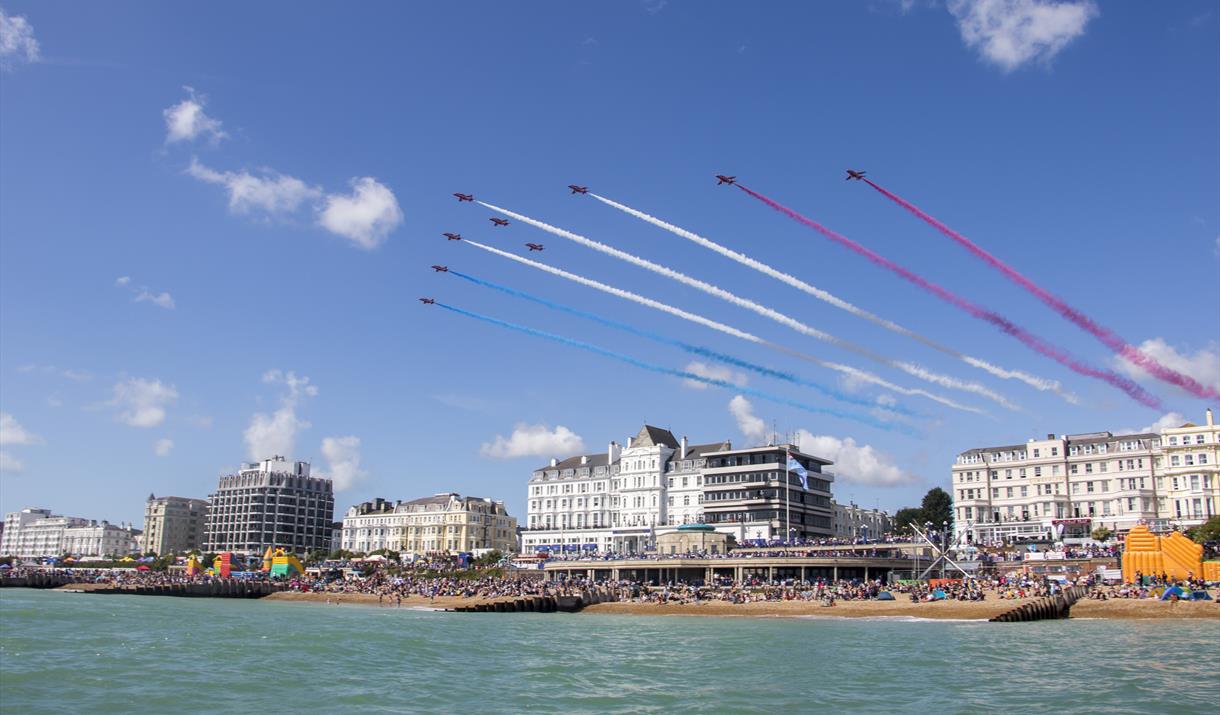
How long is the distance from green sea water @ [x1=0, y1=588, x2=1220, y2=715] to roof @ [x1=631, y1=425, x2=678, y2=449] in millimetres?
73280

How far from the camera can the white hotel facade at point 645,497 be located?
125m

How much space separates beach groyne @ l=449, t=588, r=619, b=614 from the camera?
3366 inches

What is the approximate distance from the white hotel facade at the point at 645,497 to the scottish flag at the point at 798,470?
1365mm

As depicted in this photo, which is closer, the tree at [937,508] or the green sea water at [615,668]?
the green sea water at [615,668]

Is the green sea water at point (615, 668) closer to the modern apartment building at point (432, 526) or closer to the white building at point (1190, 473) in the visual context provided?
the white building at point (1190, 473)

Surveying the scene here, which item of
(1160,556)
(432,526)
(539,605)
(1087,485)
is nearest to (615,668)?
(539,605)

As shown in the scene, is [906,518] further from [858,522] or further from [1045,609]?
[1045,609]

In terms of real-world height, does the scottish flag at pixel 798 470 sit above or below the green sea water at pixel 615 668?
above

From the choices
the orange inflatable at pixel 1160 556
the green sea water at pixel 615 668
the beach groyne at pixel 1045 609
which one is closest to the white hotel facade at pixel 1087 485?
the orange inflatable at pixel 1160 556

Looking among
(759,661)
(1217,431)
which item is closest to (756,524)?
(1217,431)

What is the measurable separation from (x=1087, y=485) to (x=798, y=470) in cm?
3179

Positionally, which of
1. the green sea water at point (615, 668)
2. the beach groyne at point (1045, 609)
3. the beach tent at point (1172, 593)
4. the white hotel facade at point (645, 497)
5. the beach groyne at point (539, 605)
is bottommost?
the beach groyne at point (539, 605)

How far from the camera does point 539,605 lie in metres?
87.1

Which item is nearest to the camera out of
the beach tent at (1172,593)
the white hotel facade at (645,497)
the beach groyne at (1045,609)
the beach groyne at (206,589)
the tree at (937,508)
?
the beach groyne at (1045,609)
